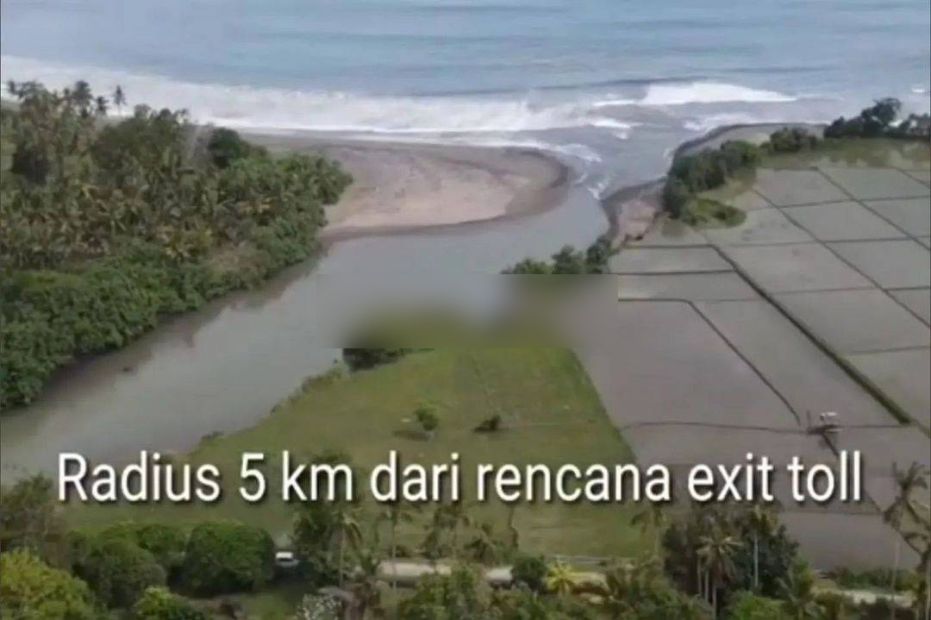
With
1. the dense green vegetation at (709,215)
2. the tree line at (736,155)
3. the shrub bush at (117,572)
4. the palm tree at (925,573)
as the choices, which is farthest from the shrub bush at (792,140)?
the shrub bush at (117,572)

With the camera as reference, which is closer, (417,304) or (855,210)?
(417,304)

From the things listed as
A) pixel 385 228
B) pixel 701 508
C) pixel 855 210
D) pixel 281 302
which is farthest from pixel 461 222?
pixel 701 508

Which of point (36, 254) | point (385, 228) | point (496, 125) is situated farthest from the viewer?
point (36, 254)

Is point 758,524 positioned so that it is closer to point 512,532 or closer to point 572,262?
point 512,532

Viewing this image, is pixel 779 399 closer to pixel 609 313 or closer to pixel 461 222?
pixel 609 313

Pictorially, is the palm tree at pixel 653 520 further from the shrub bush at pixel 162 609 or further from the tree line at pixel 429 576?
the shrub bush at pixel 162 609

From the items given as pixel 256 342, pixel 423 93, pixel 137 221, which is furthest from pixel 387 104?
pixel 137 221

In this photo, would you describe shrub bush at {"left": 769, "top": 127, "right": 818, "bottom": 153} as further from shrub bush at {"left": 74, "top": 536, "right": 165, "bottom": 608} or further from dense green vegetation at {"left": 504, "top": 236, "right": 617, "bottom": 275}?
shrub bush at {"left": 74, "top": 536, "right": 165, "bottom": 608}
